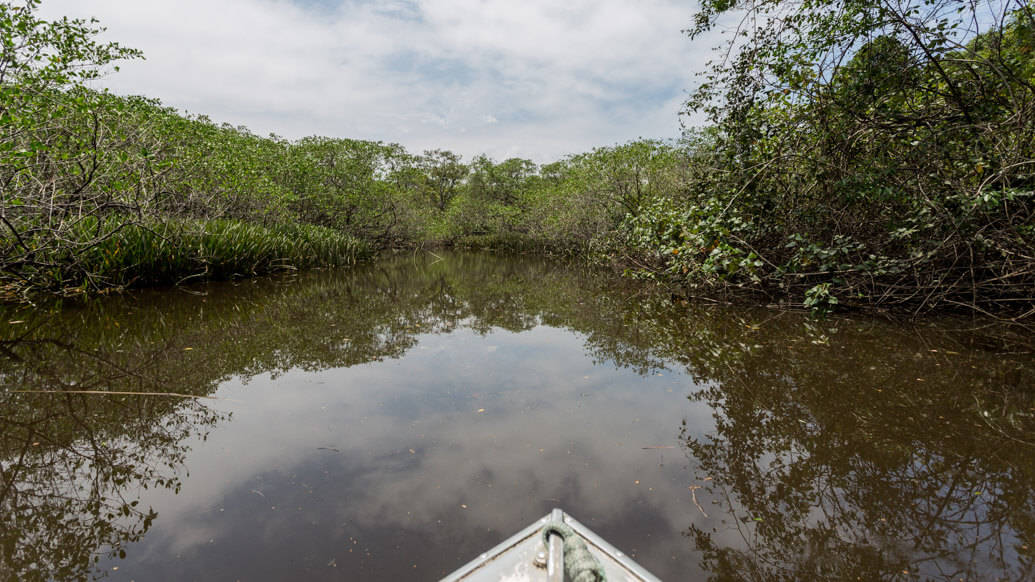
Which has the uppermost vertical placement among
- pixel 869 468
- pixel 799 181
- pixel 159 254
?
pixel 799 181

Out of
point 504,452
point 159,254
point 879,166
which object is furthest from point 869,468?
point 159,254

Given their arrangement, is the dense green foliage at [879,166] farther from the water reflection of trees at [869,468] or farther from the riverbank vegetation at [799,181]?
the water reflection of trees at [869,468]

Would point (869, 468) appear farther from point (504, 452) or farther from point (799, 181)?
point (799, 181)

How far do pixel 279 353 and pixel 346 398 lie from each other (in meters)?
1.70

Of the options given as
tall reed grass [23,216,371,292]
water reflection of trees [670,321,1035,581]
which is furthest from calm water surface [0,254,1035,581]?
tall reed grass [23,216,371,292]

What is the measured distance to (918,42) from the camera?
5.02 meters

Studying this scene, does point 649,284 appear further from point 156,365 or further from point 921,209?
point 156,365

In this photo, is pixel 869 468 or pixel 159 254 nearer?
pixel 869 468

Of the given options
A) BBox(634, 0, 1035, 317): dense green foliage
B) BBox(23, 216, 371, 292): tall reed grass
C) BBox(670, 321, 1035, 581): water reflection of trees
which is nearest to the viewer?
BBox(670, 321, 1035, 581): water reflection of trees

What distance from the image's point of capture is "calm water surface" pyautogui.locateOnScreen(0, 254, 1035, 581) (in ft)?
5.80

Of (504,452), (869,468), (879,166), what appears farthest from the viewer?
(879,166)

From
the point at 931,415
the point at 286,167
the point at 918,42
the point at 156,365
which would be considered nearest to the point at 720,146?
the point at 918,42

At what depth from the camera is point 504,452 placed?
259 centimetres

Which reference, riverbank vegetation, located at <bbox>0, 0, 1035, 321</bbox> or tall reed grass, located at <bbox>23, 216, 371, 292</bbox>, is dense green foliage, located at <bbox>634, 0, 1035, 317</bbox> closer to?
riverbank vegetation, located at <bbox>0, 0, 1035, 321</bbox>
